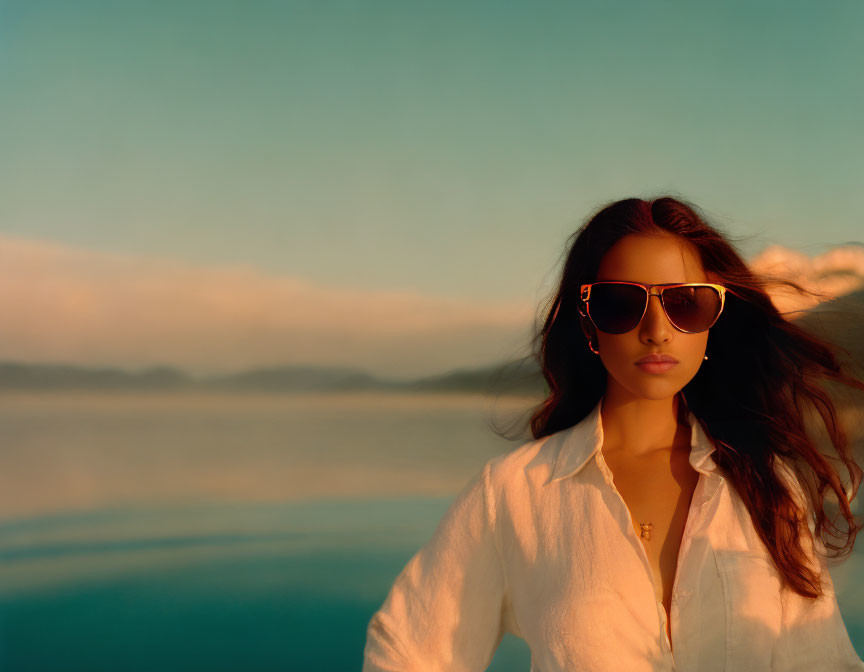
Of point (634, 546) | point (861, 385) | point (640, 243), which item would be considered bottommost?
point (634, 546)

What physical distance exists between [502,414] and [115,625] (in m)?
1.43

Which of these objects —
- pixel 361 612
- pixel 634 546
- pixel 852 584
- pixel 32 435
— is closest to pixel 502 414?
pixel 361 612

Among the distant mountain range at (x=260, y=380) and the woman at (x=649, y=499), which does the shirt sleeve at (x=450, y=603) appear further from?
the distant mountain range at (x=260, y=380)

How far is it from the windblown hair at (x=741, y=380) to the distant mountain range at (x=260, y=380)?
3.50 ft

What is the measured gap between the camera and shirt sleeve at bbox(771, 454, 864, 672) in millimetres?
1631

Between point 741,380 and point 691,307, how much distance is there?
281 mm

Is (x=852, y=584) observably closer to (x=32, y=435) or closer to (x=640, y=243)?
(x=640, y=243)

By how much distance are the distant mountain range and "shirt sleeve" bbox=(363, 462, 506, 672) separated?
1204 mm

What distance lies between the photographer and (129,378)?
3109 millimetres

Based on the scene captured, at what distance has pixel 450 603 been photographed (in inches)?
67.2

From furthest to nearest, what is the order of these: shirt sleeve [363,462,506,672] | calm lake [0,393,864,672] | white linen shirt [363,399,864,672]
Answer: calm lake [0,393,864,672]
shirt sleeve [363,462,506,672]
white linen shirt [363,399,864,672]

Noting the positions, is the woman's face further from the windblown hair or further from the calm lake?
the calm lake

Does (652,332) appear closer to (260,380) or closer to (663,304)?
(663,304)

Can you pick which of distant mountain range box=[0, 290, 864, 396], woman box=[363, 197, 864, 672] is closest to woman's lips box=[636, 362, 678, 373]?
woman box=[363, 197, 864, 672]
